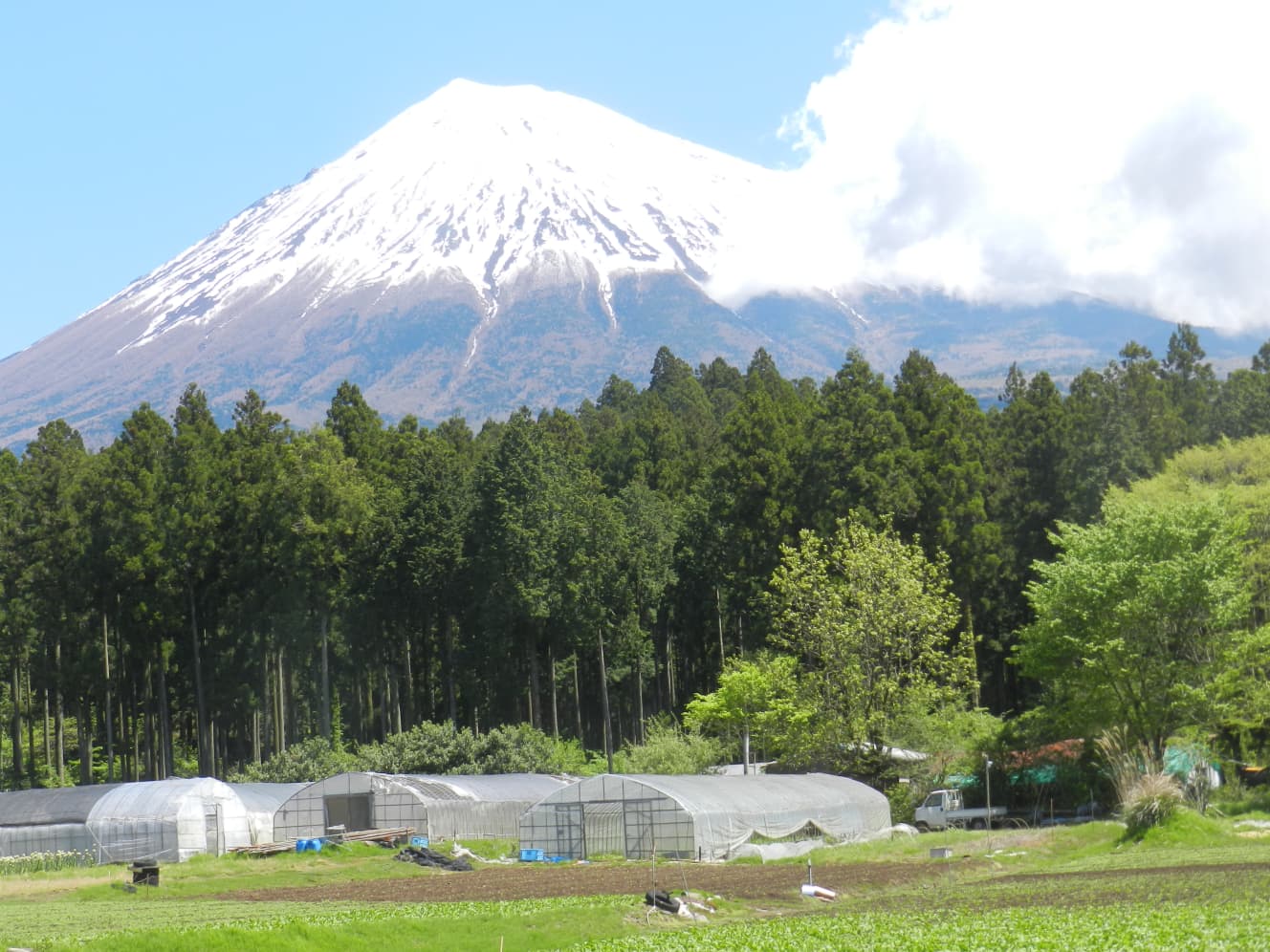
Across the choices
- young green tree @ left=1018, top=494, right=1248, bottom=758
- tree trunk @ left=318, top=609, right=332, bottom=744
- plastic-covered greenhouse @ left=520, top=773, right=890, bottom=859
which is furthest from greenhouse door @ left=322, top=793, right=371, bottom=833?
young green tree @ left=1018, top=494, right=1248, bottom=758

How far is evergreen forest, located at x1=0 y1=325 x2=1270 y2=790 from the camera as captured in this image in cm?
5672

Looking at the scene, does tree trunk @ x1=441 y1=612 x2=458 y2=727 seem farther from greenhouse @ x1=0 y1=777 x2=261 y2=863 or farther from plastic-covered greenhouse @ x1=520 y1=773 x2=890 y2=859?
plastic-covered greenhouse @ x1=520 y1=773 x2=890 y2=859

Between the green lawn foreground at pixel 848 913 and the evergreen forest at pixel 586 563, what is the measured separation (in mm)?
16902

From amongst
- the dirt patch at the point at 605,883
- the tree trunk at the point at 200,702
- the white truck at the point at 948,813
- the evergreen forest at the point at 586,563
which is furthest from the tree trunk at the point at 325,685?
the white truck at the point at 948,813

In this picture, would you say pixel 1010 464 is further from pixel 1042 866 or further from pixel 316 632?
pixel 1042 866

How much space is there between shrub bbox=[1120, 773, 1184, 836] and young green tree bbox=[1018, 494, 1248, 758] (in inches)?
383

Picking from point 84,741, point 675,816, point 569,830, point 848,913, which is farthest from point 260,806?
point 848,913

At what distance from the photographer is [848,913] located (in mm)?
25531

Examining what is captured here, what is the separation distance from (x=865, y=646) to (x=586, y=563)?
1798 cm

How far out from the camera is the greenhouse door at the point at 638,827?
41656 millimetres

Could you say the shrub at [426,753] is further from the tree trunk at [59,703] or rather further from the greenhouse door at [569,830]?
the tree trunk at [59,703]

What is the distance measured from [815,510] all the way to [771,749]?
14930 mm

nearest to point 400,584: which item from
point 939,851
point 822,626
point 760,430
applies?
point 760,430

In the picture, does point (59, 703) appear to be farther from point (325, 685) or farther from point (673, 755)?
point (673, 755)
